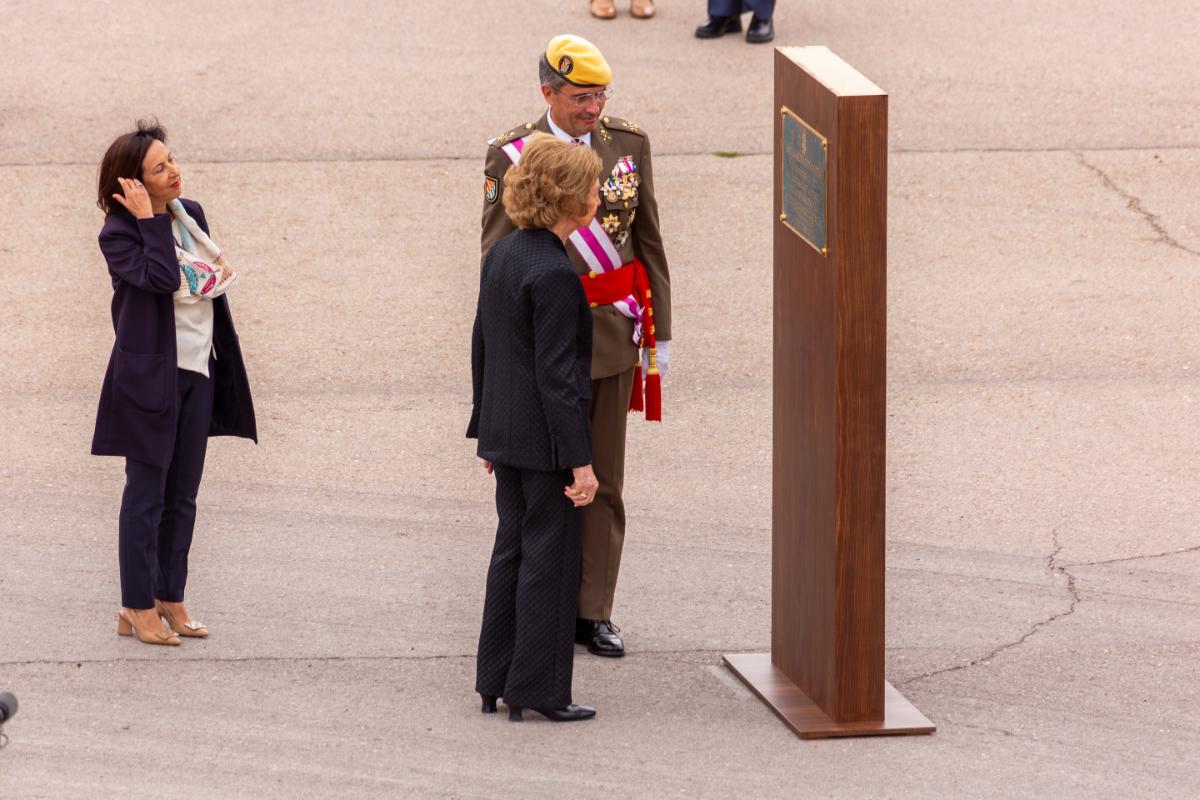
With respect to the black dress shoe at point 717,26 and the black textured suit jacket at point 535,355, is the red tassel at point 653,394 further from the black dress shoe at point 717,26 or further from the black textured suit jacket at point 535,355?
the black dress shoe at point 717,26

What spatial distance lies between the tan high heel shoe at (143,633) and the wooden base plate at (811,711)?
5.92 feet

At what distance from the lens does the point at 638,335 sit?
252 inches

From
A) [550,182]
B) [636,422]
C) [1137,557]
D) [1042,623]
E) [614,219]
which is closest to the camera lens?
[550,182]

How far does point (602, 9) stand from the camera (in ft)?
47.4

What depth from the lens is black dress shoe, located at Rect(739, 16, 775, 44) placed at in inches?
552

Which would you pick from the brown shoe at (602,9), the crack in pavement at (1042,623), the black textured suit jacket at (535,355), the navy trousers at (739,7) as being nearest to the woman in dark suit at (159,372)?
the black textured suit jacket at (535,355)

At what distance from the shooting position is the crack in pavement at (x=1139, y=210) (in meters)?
10.9

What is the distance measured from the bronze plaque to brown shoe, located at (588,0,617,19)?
8754 mm

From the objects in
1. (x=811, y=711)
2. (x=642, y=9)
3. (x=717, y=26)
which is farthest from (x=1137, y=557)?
(x=642, y=9)

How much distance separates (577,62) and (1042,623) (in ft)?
8.03

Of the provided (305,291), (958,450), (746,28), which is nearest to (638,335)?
(958,450)

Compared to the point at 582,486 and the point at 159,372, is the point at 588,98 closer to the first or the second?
the point at 582,486

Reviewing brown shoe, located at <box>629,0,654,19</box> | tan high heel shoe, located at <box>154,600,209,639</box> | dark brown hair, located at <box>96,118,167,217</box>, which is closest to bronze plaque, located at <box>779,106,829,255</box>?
dark brown hair, located at <box>96,118,167,217</box>

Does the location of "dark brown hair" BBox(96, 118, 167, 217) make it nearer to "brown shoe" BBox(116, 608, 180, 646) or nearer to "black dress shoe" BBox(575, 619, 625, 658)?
"brown shoe" BBox(116, 608, 180, 646)
